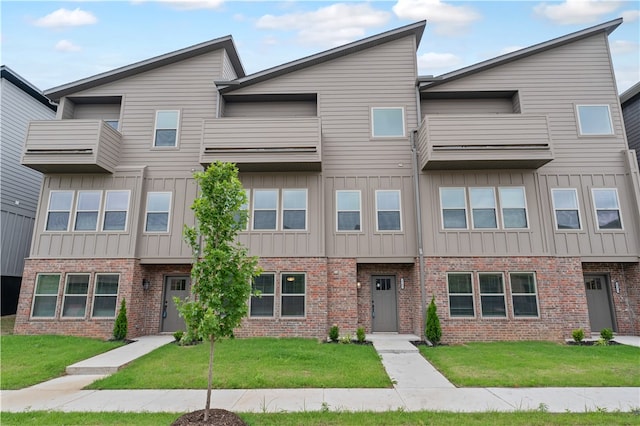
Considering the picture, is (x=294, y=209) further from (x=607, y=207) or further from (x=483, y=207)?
→ (x=607, y=207)

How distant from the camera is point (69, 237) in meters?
11.4

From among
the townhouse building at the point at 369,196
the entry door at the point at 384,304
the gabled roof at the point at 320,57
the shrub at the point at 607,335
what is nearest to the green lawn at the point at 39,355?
the townhouse building at the point at 369,196

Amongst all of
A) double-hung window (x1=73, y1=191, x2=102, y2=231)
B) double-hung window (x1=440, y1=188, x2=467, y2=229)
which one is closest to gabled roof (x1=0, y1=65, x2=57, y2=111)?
double-hung window (x1=73, y1=191, x2=102, y2=231)

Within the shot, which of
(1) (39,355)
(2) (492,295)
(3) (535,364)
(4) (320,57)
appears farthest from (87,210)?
(3) (535,364)

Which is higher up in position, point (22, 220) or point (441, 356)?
point (22, 220)

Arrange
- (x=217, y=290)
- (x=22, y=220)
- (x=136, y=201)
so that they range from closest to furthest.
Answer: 1. (x=217, y=290)
2. (x=136, y=201)
3. (x=22, y=220)

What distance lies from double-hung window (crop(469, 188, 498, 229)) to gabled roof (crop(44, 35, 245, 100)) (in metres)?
10.5

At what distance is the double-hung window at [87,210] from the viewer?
11.5 meters

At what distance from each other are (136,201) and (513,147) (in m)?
12.6

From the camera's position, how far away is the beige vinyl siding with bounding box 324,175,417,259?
1130cm

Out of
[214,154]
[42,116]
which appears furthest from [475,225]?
[42,116]

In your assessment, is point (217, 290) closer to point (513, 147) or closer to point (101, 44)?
point (513, 147)

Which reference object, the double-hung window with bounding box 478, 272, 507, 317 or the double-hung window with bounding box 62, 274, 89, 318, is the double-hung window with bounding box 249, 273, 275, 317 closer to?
the double-hung window with bounding box 62, 274, 89, 318

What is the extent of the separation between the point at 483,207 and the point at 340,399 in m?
8.19
